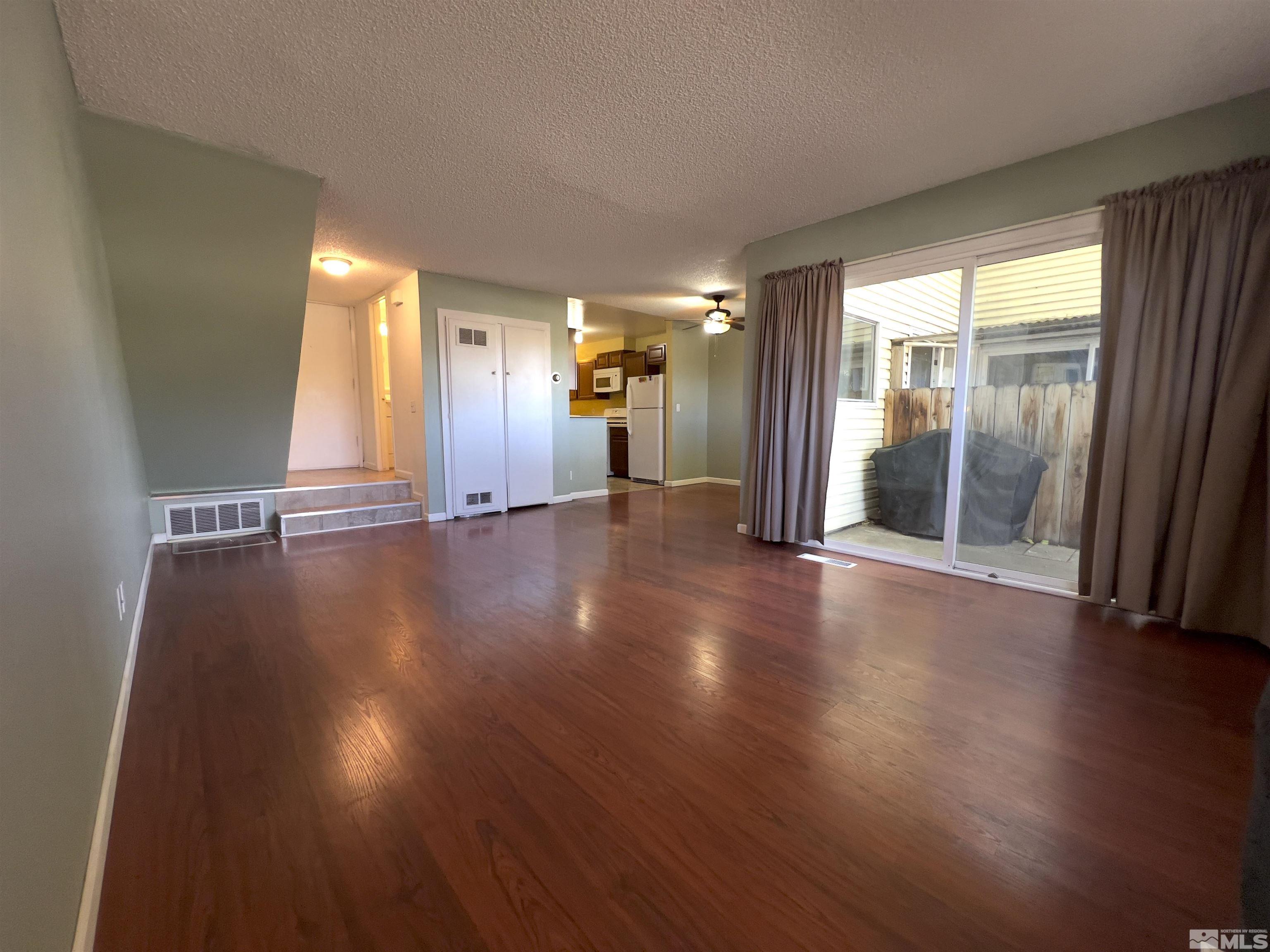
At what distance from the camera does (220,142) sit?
104 inches

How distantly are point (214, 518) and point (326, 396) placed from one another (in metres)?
→ 2.64

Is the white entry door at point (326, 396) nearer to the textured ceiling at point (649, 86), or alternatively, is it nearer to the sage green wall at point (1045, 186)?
the textured ceiling at point (649, 86)

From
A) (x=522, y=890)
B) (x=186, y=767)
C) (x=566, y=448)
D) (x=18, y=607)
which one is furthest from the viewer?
(x=566, y=448)

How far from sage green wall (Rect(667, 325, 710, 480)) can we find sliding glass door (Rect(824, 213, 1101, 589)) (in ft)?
12.5

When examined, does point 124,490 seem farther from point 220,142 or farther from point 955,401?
point 955,401

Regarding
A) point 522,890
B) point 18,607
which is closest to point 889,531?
point 522,890

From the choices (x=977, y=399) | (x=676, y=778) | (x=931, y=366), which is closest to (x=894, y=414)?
(x=931, y=366)

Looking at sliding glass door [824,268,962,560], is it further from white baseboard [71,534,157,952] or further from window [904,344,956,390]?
white baseboard [71,534,157,952]

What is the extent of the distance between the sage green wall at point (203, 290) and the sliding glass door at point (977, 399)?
4101 millimetres

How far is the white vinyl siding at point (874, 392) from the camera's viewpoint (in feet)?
11.8

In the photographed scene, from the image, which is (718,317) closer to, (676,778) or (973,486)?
(973,486)

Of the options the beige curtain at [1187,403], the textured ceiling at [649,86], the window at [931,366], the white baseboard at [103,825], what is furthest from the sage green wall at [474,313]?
the beige curtain at [1187,403]

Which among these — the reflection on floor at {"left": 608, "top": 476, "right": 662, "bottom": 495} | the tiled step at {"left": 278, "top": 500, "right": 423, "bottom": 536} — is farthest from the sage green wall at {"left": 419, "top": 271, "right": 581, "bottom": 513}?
the reflection on floor at {"left": 608, "top": 476, "right": 662, "bottom": 495}

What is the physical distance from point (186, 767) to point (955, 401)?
4.24m
